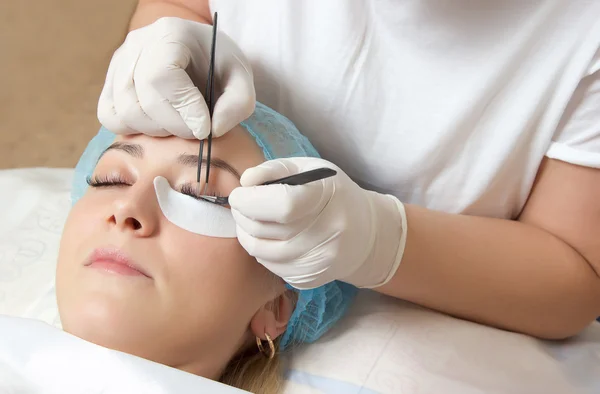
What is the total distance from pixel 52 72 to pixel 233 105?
1.41m

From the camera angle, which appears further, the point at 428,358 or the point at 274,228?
the point at 428,358

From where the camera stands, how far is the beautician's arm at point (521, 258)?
916 millimetres

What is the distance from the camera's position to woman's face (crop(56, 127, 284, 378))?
2.70 feet

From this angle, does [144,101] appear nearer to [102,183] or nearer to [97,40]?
[102,183]

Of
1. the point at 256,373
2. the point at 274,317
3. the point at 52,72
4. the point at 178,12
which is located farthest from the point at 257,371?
the point at 52,72

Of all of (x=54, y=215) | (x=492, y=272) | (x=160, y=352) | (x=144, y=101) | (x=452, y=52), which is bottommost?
(x=54, y=215)

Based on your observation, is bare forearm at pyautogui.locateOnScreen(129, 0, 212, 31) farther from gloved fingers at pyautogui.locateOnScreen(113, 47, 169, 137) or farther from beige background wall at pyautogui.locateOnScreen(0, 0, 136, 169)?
beige background wall at pyautogui.locateOnScreen(0, 0, 136, 169)

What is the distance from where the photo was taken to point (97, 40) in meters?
2.09

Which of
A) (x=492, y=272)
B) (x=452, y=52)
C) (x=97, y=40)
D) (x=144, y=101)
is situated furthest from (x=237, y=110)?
(x=97, y=40)

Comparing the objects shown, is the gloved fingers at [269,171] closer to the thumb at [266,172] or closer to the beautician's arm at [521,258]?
the thumb at [266,172]

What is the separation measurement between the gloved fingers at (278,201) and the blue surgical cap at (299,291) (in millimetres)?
214

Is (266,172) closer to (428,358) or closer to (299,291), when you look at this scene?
(299,291)

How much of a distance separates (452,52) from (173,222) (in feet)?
1.72

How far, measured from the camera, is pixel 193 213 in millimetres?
854
